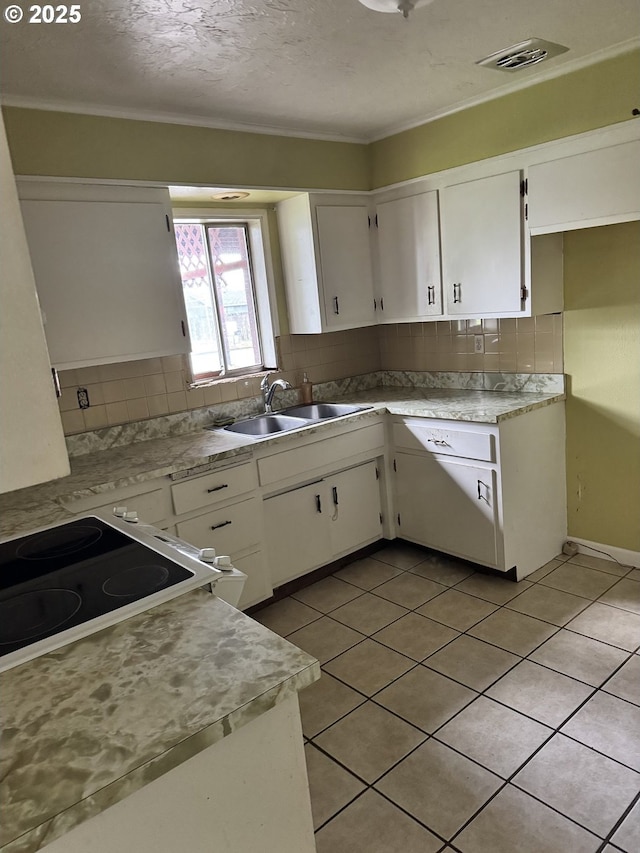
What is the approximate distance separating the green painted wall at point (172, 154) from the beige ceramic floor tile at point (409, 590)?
2256 mm

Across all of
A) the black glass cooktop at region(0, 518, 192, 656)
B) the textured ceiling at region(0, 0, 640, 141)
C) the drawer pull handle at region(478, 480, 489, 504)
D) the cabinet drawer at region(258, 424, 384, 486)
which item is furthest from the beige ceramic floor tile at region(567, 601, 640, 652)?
the textured ceiling at region(0, 0, 640, 141)

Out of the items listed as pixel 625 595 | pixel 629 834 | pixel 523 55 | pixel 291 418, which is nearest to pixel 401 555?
pixel 291 418

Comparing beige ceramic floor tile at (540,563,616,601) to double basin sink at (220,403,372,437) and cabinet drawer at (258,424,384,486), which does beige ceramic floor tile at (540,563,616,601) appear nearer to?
cabinet drawer at (258,424,384,486)

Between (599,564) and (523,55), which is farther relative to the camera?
(599,564)

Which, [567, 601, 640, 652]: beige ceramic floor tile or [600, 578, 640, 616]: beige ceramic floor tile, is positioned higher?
[600, 578, 640, 616]: beige ceramic floor tile

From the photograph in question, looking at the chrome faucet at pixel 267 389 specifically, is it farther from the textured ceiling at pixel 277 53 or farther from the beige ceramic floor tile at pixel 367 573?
the textured ceiling at pixel 277 53

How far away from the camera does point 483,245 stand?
10.6 feet

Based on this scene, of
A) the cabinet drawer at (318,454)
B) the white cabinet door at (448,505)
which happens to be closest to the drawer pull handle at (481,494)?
the white cabinet door at (448,505)

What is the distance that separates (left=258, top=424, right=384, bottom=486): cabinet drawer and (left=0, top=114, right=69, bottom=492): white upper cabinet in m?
2.28

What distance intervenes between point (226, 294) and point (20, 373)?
3054 mm

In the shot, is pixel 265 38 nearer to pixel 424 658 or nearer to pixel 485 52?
pixel 485 52

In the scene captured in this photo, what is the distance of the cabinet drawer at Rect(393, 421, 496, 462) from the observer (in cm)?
307

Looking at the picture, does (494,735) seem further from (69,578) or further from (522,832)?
(69,578)

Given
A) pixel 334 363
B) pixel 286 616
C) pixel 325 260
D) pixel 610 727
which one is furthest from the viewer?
pixel 334 363
